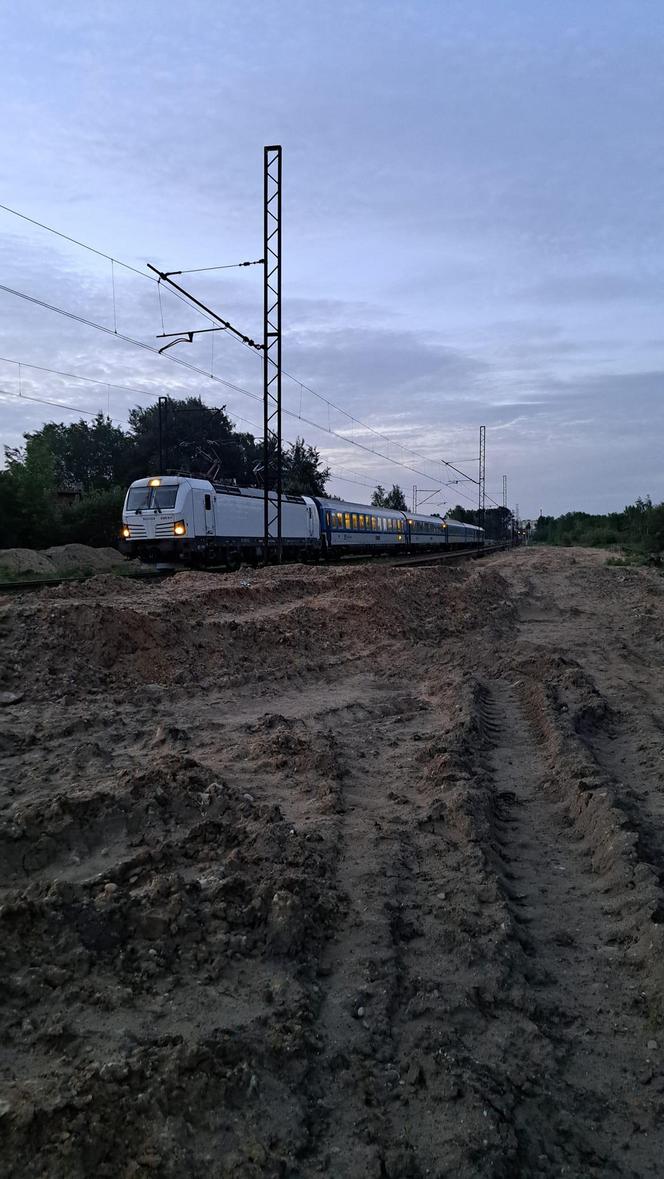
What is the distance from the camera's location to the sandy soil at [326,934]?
7.76 ft

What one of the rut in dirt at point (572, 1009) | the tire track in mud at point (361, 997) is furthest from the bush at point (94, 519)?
the rut in dirt at point (572, 1009)

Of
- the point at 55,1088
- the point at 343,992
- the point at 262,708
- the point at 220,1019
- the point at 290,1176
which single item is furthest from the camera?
the point at 262,708

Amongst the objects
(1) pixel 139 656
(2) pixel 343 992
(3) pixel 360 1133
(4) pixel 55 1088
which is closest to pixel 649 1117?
(3) pixel 360 1133

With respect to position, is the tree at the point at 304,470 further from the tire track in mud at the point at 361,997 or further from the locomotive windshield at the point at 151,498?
the tire track in mud at the point at 361,997

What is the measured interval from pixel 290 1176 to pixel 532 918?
6.25 ft

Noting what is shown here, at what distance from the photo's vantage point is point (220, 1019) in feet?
9.27

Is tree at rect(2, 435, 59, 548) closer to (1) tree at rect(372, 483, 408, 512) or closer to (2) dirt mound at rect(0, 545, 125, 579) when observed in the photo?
(2) dirt mound at rect(0, 545, 125, 579)

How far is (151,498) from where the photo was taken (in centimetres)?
2428

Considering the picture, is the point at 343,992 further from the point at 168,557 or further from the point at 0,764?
the point at 168,557

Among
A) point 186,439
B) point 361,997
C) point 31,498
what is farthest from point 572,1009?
point 186,439

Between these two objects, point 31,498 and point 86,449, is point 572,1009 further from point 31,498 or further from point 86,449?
point 86,449

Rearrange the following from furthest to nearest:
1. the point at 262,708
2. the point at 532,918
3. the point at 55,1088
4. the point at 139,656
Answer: the point at 139,656
the point at 262,708
the point at 532,918
the point at 55,1088

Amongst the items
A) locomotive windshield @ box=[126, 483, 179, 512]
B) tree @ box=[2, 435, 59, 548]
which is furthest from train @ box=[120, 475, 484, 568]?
tree @ box=[2, 435, 59, 548]

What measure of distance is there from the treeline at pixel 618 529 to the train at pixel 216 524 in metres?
22.5
